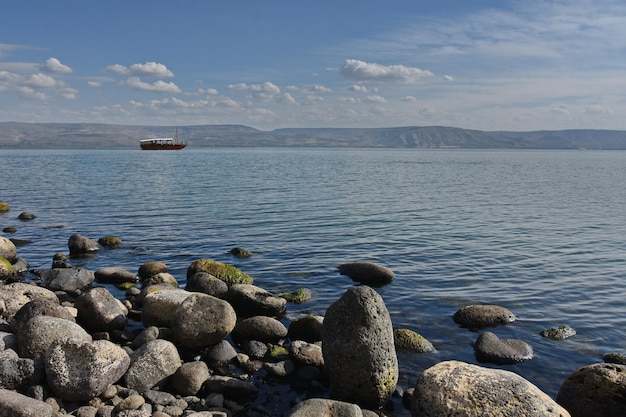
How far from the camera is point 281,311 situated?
58.5 ft

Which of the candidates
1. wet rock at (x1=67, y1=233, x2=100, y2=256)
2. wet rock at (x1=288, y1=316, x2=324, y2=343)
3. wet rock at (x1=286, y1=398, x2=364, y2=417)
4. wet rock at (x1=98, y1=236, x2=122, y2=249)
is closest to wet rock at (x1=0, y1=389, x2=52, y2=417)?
wet rock at (x1=286, y1=398, x2=364, y2=417)

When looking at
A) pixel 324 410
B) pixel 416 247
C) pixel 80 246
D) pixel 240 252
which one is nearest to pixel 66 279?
pixel 80 246

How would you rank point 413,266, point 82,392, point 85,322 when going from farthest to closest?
point 413,266, point 85,322, point 82,392

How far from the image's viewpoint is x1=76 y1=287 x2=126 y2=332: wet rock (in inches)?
599

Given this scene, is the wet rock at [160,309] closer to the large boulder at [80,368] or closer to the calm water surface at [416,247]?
the large boulder at [80,368]

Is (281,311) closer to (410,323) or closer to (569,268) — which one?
(410,323)

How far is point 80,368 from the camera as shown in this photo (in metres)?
11.1

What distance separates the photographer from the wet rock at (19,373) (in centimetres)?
1093

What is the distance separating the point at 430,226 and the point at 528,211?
44.5 ft

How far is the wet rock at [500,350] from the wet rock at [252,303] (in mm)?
6553

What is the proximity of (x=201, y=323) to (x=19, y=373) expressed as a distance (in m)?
4.48

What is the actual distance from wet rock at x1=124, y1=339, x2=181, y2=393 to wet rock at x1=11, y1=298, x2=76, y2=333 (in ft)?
9.49

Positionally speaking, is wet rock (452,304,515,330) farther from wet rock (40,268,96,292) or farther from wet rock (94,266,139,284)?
wet rock (40,268,96,292)

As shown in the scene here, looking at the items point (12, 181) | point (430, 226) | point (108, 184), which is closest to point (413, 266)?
point (430, 226)
